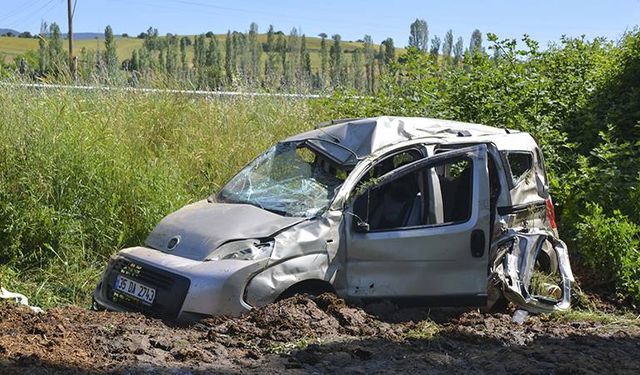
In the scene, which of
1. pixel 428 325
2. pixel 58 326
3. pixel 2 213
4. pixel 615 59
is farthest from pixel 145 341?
pixel 615 59

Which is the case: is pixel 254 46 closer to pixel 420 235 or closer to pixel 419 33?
pixel 419 33

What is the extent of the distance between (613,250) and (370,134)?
3587 mm

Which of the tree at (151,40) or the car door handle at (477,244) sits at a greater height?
the tree at (151,40)

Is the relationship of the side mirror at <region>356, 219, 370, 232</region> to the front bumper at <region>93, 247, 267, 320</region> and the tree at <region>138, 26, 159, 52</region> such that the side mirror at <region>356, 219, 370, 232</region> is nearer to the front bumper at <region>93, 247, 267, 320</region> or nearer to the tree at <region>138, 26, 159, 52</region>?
the front bumper at <region>93, 247, 267, 320</region>

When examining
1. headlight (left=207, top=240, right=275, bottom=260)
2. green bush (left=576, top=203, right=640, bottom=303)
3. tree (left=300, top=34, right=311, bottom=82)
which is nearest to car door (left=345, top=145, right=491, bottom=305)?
headlight (left=207, top=240, right=275, bottom=260)

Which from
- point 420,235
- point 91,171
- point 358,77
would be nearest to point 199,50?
point 358,77

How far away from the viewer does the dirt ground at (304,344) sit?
18.0ft

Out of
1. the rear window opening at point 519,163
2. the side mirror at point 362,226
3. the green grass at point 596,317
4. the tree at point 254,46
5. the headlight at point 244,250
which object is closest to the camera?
the headlight at point 244,250

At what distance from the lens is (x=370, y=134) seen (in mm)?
7914

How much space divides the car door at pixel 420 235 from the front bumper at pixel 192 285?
1.03m

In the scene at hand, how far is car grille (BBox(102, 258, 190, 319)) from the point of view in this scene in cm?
679

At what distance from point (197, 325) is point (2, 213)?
447 cm

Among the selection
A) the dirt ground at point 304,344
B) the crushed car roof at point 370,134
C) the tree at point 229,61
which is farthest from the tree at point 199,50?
the dirt ground at point 304,344

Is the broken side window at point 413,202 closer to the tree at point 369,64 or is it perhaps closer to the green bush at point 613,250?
the green bush at point 613,250
